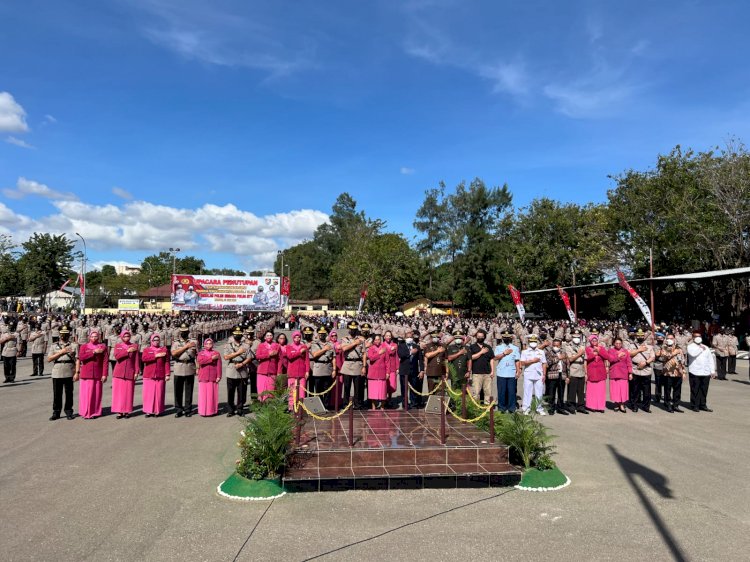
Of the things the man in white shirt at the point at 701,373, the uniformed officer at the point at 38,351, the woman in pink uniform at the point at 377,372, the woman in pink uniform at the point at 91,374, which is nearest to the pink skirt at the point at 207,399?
the woman in pink uniform at the point at 91,374

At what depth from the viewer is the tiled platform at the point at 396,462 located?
20.5ft

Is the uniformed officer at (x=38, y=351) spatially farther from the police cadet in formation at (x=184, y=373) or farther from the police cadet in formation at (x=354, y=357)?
the police cadet in formation at (x=354, y=357)

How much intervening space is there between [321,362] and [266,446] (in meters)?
4.10

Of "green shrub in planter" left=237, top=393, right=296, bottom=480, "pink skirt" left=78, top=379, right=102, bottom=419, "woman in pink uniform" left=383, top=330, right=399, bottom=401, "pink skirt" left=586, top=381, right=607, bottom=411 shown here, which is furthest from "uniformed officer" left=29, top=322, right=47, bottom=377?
"pink skirt" left=586, top=381, right=607, bottom=411

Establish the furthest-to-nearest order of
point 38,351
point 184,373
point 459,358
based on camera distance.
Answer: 1. point 38,351
2. point 459,358
3. point 184,373

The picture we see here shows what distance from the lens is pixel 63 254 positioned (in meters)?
47.7

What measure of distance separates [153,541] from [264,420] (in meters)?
1.91

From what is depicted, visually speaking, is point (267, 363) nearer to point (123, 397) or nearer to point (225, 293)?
point (123, 397)

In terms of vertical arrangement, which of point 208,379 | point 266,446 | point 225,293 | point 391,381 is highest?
point 225,293

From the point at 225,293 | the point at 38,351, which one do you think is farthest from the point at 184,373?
the point at 225,293

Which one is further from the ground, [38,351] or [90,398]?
[38,351]

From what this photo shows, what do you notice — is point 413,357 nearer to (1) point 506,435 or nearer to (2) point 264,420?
(1) point 506,435

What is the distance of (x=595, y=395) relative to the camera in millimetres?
11086

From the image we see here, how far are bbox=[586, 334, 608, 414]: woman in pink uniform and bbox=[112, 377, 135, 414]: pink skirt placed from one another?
30.7 feet
